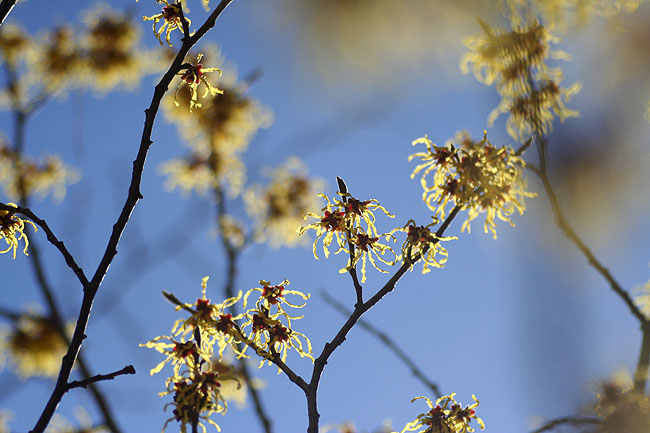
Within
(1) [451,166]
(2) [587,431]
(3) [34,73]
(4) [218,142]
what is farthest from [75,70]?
(2) [587,431]

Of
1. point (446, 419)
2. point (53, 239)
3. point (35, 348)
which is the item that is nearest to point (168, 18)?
point (53, 239)

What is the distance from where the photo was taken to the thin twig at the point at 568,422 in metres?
1.16

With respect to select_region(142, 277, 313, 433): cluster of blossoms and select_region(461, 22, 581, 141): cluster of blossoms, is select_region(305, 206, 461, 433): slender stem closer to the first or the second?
select_region(142, 277, 313, 433): cluster of blossoms

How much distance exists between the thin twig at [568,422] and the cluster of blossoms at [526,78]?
26.9 inches

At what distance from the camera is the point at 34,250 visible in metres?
2.93

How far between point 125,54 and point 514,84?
12.1 feet

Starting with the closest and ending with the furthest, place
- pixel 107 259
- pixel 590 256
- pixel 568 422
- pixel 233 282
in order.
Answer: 1. pixel 107 259
2. pixel 568 422
3. pixel 590 256
4. pixel 233 282

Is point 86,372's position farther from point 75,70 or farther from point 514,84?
point 75,70

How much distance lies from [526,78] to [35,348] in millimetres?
3692

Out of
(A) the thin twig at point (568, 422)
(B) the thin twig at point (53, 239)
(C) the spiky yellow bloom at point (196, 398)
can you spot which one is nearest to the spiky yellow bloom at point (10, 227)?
(B) the thin twig at point (53, 239)

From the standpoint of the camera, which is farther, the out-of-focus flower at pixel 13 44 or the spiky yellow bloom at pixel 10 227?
the out-of-focus flower at pixel 13 44

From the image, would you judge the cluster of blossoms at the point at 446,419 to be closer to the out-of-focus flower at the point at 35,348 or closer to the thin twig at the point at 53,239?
the thin twig at the point at 53,239

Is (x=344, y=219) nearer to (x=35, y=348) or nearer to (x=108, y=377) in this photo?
(x=108, y=377)

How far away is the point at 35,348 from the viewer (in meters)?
3.95
